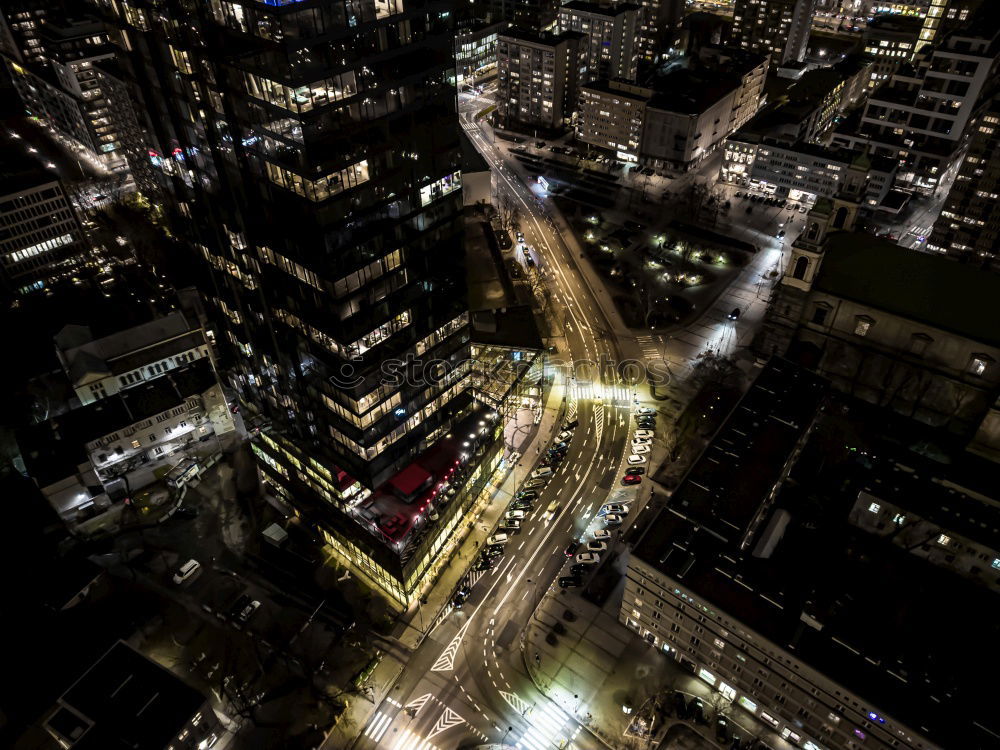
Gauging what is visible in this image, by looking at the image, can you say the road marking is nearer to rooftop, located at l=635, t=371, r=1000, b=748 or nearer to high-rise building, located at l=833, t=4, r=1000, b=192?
rooftop, located at l=635, t=371, r=1000, b=748

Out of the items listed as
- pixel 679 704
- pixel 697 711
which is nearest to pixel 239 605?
pixel 679 704

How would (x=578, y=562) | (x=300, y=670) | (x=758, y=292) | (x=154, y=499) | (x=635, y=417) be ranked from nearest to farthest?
(x=300, y=670)
(x=578, y=562)
(x=154, y=499)
(x=635, y=417)
(x=758, y=292)

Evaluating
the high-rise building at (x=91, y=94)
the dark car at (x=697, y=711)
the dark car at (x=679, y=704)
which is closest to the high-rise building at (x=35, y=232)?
the high-rise building at (x=91, y=94)

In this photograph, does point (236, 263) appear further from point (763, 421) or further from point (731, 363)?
point (731, 363)

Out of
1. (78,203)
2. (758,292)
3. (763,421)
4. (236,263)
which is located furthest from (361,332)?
(78,203)

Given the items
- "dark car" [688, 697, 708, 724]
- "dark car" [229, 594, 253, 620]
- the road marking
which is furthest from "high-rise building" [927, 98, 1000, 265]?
"dark car" [229, 594, 253, 620]
